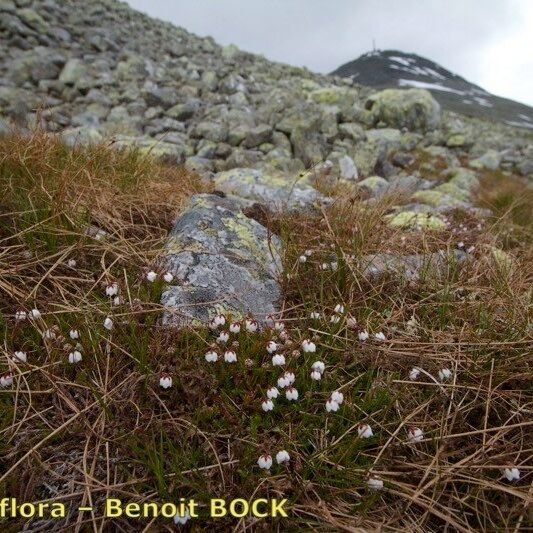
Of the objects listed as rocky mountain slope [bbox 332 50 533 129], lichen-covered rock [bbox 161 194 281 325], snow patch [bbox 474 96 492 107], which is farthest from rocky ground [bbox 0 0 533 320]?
snow patch [bbox 474 96 492 107]

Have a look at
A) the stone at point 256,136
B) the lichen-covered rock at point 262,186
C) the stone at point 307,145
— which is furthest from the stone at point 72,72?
the lichen-covered rock at point 262,186

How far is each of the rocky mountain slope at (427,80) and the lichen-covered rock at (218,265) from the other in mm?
55394

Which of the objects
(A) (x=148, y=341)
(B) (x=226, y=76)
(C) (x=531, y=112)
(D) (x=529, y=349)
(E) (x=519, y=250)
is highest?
(C) (x=531, y=112)

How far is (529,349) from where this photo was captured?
2721mm

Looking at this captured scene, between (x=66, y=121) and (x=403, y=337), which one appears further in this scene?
(x=66, y=121)

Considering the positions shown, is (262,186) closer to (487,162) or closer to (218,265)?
(218,265)

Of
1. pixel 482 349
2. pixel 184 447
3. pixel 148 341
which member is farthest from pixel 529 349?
pixel 148 341

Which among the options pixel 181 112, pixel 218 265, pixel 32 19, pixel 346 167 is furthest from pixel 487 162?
pixel 32 19

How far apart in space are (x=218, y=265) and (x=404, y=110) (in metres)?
14.6

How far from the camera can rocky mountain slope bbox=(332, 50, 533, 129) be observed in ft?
185

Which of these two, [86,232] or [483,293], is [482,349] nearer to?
[483,293]

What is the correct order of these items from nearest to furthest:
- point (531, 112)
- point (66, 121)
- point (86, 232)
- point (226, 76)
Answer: point (86, 232) → point (66, 121) → point (226, 76) → point (531, 112)

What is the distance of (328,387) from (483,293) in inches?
73.1

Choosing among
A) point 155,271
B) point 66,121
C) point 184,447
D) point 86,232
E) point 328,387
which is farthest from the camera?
point 66,121
